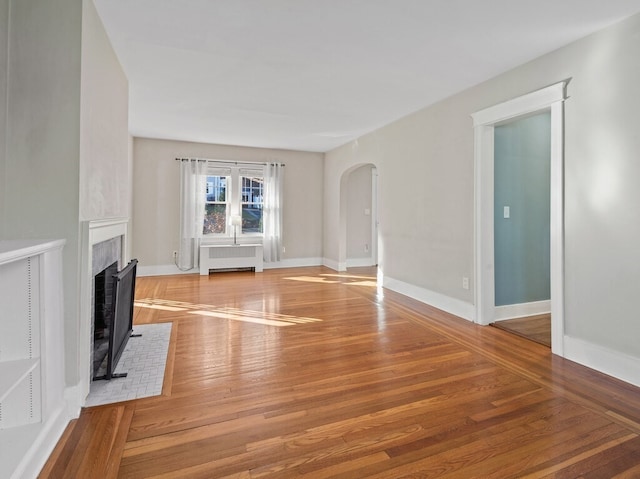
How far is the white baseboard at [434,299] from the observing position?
145 inches

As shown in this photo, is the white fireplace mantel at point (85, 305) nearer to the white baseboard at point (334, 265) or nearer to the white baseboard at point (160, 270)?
the white baseboard at point (160, 270)

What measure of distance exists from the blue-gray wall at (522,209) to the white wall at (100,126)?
3572mm

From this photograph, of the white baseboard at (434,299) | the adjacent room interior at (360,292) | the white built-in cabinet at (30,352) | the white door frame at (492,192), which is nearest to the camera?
the white built-in cabinet at (30,352)

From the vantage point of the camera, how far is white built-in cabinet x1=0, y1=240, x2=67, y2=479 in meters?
1.51

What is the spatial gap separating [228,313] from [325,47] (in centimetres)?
290

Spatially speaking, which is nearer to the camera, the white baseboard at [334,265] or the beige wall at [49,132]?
the beige wall at [49,132]

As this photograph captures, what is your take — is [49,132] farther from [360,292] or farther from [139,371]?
[360,292]

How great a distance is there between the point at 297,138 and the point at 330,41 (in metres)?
3.45

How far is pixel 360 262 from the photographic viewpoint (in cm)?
745

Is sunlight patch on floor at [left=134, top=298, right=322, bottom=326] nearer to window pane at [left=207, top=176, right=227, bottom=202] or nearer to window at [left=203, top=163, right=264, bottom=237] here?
window at [left=203, top=163, right=264, bottom=237]

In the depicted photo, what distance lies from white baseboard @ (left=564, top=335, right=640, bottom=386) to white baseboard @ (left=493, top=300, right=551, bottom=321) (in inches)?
37.0

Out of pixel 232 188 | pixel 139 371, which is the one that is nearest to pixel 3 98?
pixel 139 371

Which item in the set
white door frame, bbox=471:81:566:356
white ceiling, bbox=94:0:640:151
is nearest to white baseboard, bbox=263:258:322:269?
white ceiling, bbox=94:0:640:151

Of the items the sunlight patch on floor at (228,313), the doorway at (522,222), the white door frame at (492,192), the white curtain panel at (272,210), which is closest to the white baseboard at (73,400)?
the sunlight patch on floor at (228,313)
